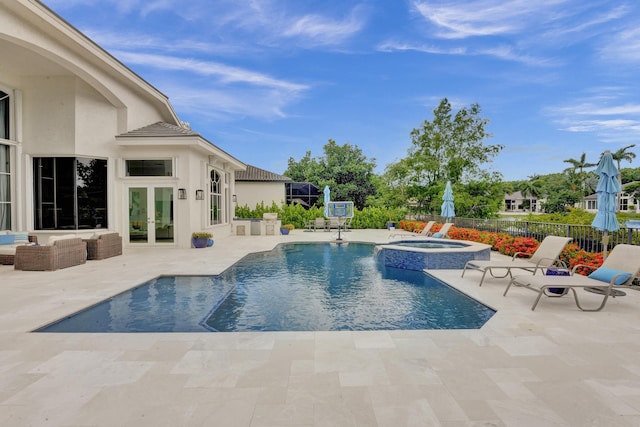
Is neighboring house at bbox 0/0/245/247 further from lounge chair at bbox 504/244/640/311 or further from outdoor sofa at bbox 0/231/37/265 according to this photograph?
lounge chair at bbox 504/244/640/311

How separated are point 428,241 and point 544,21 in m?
11.1

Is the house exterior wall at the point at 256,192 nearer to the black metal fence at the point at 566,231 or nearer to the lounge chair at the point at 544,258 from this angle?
the black metal fence at the point at 566,231

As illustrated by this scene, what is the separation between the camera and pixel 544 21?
15086 millimetres

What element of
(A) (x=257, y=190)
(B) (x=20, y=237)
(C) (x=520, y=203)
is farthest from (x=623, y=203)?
(B) (x=20, y=237)

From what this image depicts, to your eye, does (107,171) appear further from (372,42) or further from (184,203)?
(372,42)

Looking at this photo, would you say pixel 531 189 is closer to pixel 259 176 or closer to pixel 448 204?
pixel 259 176

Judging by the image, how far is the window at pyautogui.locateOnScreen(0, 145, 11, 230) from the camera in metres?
10.9

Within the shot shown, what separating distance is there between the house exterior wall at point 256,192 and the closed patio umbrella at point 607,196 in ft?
72.8

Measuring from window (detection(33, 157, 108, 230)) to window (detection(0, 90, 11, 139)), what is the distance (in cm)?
100

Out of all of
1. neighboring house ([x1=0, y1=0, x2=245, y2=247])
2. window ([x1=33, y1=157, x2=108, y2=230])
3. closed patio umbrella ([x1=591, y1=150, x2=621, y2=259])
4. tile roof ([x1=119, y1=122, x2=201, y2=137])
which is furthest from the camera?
tile roof ([x1=119, y1=122, x2=201, y2=137])

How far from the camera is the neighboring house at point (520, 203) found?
234 feet

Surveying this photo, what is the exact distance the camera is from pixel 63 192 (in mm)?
11695

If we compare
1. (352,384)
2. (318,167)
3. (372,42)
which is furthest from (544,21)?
(318,167)

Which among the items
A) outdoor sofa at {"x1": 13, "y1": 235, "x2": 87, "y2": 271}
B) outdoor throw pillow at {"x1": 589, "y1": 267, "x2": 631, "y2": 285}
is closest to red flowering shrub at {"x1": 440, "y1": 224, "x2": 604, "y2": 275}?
outdoor throw pillow at {"x1": 589, "y1": 267, "x2": 631, "y2": 285}
